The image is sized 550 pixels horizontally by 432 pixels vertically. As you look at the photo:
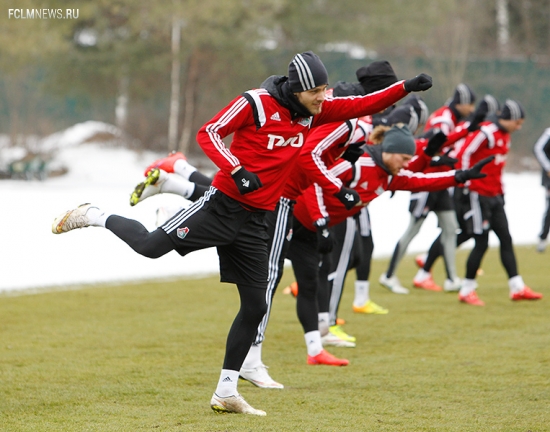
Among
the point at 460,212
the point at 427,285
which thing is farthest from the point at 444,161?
the point at 427,285

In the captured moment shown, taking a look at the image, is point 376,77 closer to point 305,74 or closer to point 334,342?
point 305,74

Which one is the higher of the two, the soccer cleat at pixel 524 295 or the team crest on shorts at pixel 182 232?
the team crest on shorts at pixel 182 232

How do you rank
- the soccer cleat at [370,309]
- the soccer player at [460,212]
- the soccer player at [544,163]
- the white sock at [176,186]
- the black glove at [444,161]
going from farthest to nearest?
the soccer player at [544,163] < the soccer player at [460,212] < the soccer cleat at [370,309] < the black glove at [444,161] < the white sock at [176,186]

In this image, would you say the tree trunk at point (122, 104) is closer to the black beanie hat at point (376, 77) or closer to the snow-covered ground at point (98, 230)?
the snow-covered ground at point (98, 230)

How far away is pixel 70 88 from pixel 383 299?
70.1ft

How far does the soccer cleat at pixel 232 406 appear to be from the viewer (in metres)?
5.02

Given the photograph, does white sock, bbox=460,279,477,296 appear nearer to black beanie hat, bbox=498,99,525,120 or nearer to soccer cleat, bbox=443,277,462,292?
soccer cleat, bbox=443,277,462,292

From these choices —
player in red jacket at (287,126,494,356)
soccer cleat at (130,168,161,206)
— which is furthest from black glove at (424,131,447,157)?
soccer cleat at (130,168,161,206)

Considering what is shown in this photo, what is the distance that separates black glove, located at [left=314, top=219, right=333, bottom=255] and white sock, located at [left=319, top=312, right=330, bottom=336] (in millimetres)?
1039

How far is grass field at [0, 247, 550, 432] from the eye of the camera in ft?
16.2

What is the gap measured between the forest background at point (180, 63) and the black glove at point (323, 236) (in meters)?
20.7

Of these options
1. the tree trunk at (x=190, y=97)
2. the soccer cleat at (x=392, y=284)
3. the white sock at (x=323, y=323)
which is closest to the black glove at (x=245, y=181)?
the white sock at (x=323, y=323)

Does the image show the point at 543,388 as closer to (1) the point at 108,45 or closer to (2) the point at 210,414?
(2) the point at 210,414

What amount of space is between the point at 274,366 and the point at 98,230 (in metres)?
9.33
